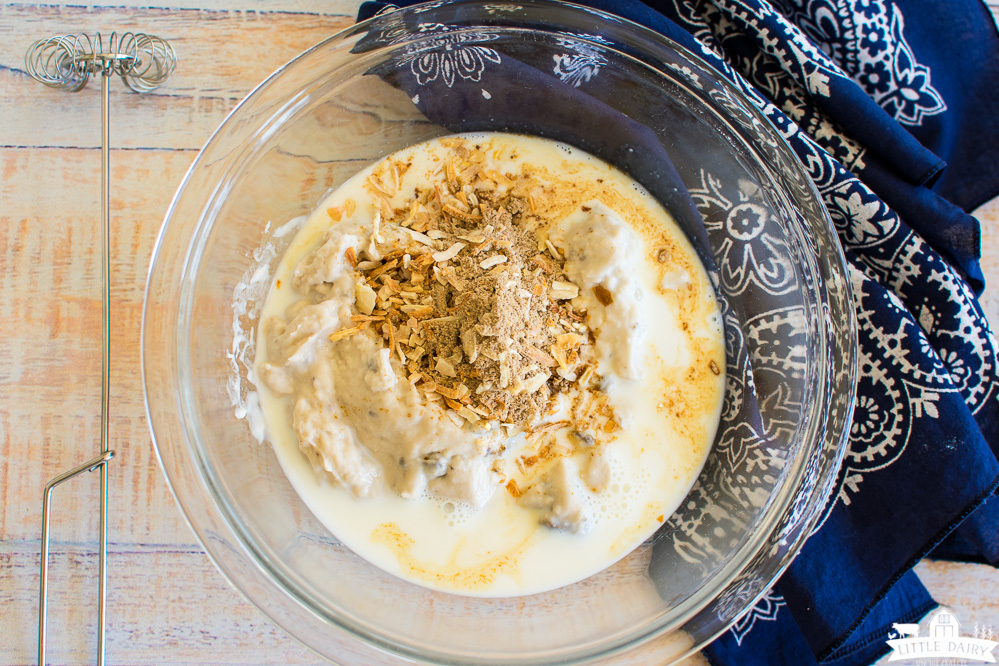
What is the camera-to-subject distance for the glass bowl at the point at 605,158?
4.54 feet

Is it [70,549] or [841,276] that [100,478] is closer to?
[70,549]

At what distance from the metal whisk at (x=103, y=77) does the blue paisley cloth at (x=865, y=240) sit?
51cm

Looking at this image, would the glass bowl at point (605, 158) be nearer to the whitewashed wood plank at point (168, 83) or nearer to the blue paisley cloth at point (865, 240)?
the blue paisley cloth at point (865, 240)

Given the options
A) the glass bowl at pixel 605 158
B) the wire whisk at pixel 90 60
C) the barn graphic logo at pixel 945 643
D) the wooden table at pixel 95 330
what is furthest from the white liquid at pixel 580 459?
the barn graphic logo at pixel 945 643

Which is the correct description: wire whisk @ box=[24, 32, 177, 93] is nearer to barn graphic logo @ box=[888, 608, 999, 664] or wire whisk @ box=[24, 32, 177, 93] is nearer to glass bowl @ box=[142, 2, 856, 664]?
glass bowl @ box=[142, 2, 856, 664]

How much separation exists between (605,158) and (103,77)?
112cm

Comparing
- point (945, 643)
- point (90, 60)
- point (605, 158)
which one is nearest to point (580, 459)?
point (605, 158)

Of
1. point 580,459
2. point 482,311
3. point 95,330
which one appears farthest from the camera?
point 95,330

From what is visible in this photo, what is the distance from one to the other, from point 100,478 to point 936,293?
1.94 meters

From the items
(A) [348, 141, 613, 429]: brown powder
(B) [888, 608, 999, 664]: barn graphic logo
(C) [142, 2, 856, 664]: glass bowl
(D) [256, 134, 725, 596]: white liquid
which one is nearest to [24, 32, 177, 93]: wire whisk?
(C) [142, 2, 856, 664]: glass bowl

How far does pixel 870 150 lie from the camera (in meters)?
1.49

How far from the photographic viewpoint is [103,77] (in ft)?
4.68

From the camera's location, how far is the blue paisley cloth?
56.3 inches

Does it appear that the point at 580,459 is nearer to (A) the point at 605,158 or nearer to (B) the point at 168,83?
(A) the point at 605,158
